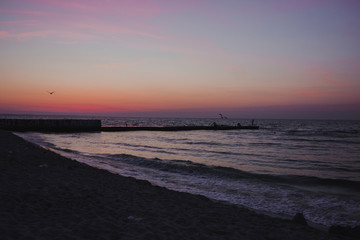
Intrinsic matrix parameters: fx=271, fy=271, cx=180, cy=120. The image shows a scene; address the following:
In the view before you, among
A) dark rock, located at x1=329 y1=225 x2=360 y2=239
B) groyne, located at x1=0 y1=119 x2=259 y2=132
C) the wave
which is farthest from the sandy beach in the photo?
groyne, located at x1=0 y1=119 x2=259 y2=132

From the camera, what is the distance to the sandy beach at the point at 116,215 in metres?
5.26

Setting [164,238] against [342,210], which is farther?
[342,210]

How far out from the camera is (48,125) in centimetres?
5094

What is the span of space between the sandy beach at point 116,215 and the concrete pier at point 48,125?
4438cm

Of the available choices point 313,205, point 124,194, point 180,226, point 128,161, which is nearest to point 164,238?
point 180,226

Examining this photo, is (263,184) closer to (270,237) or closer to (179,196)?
(179,196)

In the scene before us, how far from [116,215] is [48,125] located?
5029 centimetres

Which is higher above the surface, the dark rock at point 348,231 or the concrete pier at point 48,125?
the concrete pier at point 48,125

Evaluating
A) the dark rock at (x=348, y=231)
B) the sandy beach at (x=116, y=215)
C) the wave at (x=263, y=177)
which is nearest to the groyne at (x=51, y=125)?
the wave at (x=263, y=177)

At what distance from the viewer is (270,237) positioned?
19.0ft

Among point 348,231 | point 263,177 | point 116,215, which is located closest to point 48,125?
point 263,177

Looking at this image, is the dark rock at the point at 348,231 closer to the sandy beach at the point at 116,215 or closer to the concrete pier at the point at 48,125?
the sandy beach at the point at 116,215

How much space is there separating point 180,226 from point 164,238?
823mm

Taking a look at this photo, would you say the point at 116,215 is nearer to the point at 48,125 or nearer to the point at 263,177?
the point at 263,177
